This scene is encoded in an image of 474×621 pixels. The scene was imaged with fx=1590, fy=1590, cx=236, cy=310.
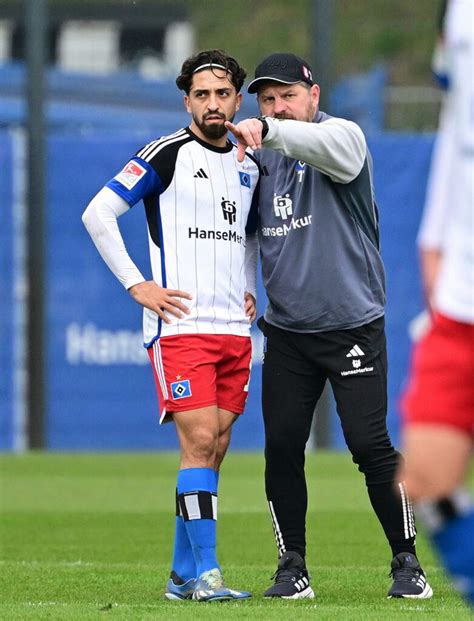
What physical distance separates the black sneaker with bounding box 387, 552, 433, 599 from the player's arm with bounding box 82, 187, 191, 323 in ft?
4.37

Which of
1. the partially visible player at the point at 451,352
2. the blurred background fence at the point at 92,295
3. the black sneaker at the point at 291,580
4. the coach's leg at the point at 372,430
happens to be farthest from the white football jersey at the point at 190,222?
the blurred background fence at the point at 92,295

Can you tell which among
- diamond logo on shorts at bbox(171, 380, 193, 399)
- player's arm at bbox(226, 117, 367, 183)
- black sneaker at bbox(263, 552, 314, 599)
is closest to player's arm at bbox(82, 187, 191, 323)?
diamond logo on shorts at bbox(171, 380, 193, 399)

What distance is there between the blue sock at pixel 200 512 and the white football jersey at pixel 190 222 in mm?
586

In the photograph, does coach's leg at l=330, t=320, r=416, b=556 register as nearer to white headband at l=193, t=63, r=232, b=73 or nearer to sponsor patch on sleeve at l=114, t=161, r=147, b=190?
sponsor patch on sleeve at l=114, t=161, r=147, b=190

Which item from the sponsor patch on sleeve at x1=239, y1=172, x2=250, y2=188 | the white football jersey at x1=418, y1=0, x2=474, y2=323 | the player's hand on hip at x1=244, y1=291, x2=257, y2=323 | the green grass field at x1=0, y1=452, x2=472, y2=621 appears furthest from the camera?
the player's hand on hip at x1=244, y1=291, x2=257, y2=323

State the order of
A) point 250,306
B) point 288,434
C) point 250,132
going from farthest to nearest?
point 250,306 < point 288,434 < point 250,132

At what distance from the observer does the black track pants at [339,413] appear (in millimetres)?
6395

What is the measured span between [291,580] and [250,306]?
1187mm

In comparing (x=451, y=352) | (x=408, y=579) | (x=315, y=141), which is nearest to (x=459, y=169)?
(x=451, y=352)

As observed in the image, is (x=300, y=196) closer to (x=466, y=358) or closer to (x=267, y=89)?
(x=267, y=89)

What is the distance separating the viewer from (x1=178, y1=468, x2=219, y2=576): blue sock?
20.4ft

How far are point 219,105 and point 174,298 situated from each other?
0.80 metres

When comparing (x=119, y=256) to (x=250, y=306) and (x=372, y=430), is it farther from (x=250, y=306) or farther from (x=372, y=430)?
(x=372, y=430)

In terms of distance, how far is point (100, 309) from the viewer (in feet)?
52.2
